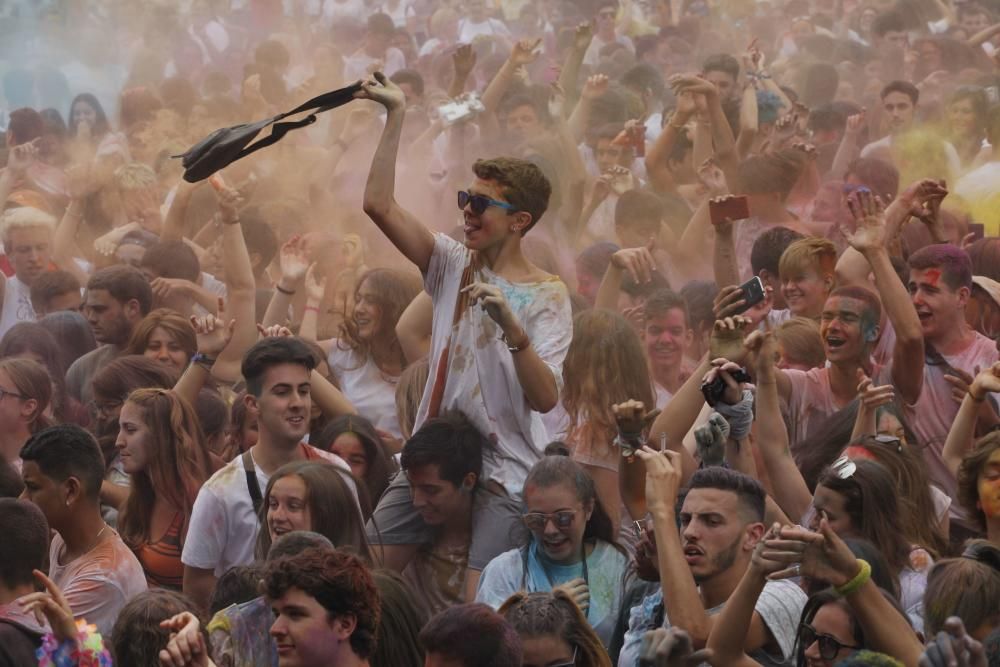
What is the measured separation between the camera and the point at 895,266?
314 inches

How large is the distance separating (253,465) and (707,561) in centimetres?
169

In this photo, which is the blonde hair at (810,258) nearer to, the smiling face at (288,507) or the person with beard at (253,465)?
the person with beard at (253,465)

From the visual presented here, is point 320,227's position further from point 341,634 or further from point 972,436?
point 341,634

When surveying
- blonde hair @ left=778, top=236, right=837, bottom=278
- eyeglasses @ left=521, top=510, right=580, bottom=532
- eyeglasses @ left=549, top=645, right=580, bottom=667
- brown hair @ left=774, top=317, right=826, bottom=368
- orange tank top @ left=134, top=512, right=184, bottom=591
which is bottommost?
eyeglasses @ left=549, top=645, right=580, bottom=667

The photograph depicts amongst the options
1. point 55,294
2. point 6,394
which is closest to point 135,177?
point 55,294

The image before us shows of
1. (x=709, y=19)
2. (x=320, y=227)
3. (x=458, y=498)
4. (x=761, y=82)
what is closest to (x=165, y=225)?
(x=320, y=227)

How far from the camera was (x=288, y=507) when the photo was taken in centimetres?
605

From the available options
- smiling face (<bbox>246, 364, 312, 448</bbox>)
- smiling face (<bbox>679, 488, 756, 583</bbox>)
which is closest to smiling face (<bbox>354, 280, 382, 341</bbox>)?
smiling face (<bbox>246, 364, 312, 448</bbox>)

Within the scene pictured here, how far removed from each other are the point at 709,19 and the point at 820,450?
35.8ft

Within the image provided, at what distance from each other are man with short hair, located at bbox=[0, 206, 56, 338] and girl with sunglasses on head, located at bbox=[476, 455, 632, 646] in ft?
15.7

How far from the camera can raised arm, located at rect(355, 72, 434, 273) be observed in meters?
6.32

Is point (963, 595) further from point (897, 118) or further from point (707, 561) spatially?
point (897, 118)

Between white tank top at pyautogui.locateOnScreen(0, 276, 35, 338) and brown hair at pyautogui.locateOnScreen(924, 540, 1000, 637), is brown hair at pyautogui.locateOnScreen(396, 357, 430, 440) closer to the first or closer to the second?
brown hair at pyautogui.locateOnScreen(924, 540, 1000, 637)

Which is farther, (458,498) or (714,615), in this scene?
(458,498)
